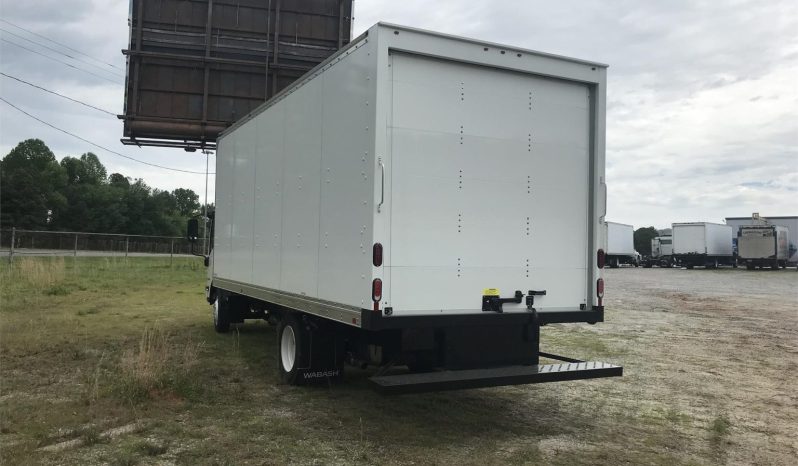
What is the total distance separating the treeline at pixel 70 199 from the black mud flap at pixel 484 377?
259 feet

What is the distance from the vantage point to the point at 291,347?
6.66 m

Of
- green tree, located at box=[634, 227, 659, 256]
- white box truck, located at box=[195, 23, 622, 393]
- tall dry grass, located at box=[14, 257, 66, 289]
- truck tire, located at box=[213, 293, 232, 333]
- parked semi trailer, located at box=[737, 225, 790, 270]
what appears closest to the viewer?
white box truck, located at box=[195, 23, 622, 393]

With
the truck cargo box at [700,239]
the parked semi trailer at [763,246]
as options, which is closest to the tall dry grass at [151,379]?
the parked semi trailer at [763,246]

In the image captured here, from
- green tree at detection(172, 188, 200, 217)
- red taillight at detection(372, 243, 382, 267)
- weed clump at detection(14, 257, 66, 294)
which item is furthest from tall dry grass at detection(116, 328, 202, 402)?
green tree at detection(172, 188, 200, 217)

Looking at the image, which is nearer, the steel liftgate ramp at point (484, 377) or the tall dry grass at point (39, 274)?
the steel liftgate ramp at point (484, 377)

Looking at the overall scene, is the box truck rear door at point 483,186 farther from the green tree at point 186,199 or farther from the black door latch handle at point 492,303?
the green tree at point 186,199

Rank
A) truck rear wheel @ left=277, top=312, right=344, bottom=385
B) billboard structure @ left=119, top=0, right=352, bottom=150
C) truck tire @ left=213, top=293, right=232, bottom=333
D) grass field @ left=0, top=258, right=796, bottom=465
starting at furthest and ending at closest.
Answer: billboard structure @ left=119, top=0, right=352, bottom=150 → truck tire @ left=213, top=293, right=232, bottom=333 → truck rear wheel @ left=277, top=312, right=344, bottom=385 → grass field @ left=0, top=258, right=796, bottom=465

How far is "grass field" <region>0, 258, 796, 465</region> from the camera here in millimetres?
4598

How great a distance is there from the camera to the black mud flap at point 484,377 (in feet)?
15.1

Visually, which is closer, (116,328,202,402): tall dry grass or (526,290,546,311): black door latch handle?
(526,290,546,311): black door latch handle

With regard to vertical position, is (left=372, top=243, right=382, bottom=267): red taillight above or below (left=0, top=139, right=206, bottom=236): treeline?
below

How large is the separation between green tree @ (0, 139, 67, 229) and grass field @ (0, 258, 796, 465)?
68.7 metres

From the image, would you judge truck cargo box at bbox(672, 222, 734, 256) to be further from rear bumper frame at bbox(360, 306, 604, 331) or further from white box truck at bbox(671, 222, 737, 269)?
rear bumper frame at bbox(360, 306, 604, 331)

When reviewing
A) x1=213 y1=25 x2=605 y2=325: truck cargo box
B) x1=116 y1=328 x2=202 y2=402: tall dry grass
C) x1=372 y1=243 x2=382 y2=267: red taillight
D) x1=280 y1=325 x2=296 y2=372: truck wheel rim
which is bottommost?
x1=116 y1=328 x2=202 y2=402: tall dry grass
